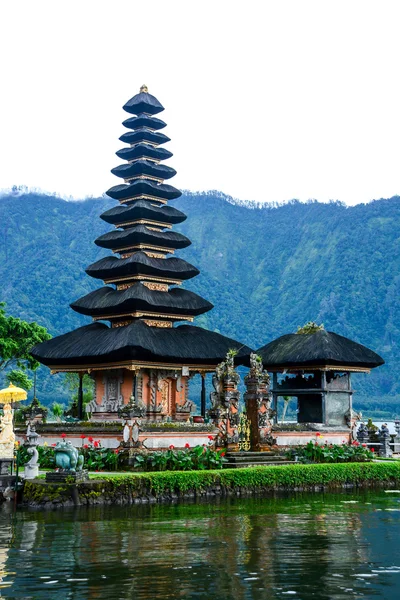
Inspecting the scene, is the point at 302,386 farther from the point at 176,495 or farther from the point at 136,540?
the point at 136,540

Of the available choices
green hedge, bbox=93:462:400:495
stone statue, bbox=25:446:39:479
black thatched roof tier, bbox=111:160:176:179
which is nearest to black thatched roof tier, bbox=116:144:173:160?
black thatched roof tier, bbox=111:160:176:179

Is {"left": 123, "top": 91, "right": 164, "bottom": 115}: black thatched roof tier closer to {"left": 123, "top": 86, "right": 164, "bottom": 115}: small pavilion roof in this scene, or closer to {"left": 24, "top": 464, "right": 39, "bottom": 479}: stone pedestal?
{"left": 123, "top": 86, "right": 164, "bottom": 115}: small pavilion roof

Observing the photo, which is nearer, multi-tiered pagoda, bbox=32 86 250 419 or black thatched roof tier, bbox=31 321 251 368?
black thatched roof tier, bbox=31 321 251 368

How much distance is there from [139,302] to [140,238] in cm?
378

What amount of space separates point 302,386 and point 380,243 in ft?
304

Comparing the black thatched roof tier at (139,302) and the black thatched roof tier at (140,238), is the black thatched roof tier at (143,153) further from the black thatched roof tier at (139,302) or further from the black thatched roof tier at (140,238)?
the black thatched roof tier at (139,302)

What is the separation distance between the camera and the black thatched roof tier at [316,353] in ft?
104

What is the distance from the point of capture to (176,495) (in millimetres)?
21672

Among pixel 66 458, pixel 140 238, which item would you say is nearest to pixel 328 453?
pixel 66 458

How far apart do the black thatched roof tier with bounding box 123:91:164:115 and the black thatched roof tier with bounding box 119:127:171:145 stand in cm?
105

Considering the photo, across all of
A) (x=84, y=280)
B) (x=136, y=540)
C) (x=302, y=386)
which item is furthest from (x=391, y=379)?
(x=136, y=540)

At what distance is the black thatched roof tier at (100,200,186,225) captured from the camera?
1428 inches

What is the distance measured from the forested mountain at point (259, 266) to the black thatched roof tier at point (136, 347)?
6602cm

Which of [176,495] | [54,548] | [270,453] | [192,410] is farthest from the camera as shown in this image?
[192,410]
